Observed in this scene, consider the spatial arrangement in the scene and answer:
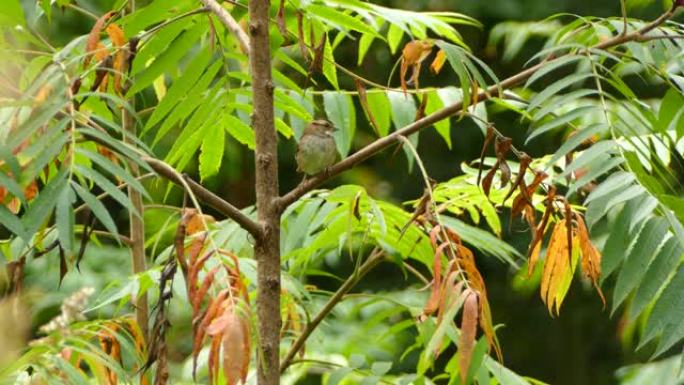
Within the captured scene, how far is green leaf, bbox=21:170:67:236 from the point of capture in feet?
4.76

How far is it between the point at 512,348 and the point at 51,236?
6.51 meters

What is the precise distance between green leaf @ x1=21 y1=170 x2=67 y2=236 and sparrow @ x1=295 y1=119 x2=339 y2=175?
1.80 metres

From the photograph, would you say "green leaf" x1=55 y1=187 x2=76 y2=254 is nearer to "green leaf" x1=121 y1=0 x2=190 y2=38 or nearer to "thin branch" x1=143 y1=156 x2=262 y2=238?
"thin branch" x1=143 y1=156 x2=262 y2=238

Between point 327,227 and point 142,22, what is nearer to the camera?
point 142,22

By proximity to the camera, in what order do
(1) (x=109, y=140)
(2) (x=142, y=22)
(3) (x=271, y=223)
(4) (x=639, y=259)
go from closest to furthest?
(1) (x=109, y=140)
(4) (x=639, y=259)
(3) (x=271, y=223)
(2) (x=142, y=22)

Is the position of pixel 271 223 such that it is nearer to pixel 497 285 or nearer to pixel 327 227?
pixel 327 227

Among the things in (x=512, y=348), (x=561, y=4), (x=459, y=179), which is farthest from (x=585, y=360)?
(x=459, y=179)

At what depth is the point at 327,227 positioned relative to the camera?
2314 mm

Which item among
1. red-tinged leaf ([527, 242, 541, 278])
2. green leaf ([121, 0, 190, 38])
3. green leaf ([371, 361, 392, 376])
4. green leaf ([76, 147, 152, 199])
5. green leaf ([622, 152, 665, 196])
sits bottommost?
green leaf ([371, 361, 392, 376])

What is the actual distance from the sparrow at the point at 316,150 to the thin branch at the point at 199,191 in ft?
4.91

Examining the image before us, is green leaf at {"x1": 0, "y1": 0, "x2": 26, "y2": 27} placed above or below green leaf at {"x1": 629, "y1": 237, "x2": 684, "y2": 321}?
above

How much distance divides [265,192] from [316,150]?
146cm

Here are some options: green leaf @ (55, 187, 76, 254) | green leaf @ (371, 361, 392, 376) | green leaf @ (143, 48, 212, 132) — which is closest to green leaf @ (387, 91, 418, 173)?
green leaf @ (371, 361, 392, 376)

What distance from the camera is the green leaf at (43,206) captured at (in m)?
1.45
